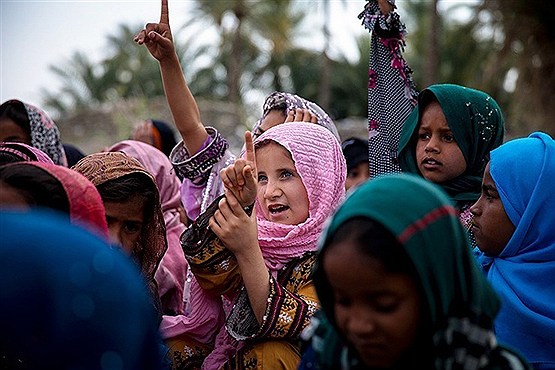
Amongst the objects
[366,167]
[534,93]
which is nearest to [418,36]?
[534,93]

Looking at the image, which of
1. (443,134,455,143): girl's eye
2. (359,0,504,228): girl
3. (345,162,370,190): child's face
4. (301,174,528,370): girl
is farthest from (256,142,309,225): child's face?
(345,162,370,190): child's face

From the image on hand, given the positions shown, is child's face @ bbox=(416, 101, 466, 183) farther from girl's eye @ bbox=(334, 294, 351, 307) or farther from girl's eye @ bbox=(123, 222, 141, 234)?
girl's eye @ bbox=(334, 294, 351, 307)

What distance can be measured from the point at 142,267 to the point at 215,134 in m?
0.93

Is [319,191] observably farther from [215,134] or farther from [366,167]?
[366,167]

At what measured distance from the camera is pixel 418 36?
34.7 m

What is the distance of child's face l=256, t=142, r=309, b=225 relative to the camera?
3180mm

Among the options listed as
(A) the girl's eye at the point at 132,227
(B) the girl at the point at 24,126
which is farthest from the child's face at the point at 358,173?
(A) the girl's eye at the point at 132,227

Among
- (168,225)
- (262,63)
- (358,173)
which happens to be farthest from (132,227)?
(262,63)

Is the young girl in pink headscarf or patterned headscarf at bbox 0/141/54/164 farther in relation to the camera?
patterned headscarf at bbox 0/141/54/164

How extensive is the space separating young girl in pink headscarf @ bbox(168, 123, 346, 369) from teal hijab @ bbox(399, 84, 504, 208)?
0.55m

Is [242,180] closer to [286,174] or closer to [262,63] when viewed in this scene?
[286,174]

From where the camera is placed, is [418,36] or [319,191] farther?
[418,36]

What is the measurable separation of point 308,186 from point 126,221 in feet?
2.32

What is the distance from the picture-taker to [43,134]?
187 inches
